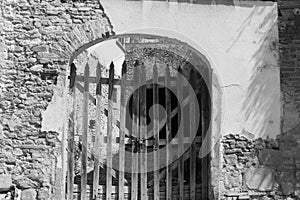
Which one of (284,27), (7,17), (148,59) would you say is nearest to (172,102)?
(284,27)

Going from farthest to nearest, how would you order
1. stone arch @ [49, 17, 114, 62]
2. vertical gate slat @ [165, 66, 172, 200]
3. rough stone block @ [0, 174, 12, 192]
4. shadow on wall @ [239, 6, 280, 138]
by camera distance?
vertical gate slat @ [165, 66, 172, 200]
shadow on wall @ [239, 6, 280, 138]
stone arch @ [49, 17, 114, 62]
rough stone block @ [0, 174, 12, 192]

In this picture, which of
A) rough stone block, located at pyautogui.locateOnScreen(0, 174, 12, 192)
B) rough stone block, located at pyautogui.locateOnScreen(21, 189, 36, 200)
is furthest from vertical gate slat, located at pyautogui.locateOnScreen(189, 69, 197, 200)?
rough stone block, located at pyautogui.locateOnScreen(0, 174, 12, 192)

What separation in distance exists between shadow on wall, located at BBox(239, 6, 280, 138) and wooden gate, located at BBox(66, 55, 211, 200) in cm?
54

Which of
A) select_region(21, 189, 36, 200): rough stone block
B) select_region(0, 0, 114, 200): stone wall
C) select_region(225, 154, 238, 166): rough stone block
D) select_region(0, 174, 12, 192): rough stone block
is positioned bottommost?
select_region(21, 189, 36, 200): rough stone block

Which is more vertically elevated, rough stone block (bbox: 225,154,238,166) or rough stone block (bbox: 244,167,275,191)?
rough stone block (bbox: 225,154,238,166)

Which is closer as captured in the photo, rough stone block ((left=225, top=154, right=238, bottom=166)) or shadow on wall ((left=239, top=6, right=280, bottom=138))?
rough stone block ((left=225, top=154, right=238, bottom=166))

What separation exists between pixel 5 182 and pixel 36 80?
3.72 ft

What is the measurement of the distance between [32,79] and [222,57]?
7.11 ft

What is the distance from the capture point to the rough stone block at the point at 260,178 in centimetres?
478

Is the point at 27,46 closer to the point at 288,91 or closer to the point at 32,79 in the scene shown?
the point at 32,79

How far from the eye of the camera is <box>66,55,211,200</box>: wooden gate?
4957mm

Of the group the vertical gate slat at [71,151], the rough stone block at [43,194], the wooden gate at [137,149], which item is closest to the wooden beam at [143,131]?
the wooden gate at [137,149]

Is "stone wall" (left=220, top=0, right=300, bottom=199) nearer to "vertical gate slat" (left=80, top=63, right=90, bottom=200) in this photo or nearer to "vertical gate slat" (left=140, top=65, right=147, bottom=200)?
"vertical gate slat" (left=140, top=65, right=147, bottom=200)

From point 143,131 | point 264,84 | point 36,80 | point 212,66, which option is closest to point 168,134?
point 143,131
